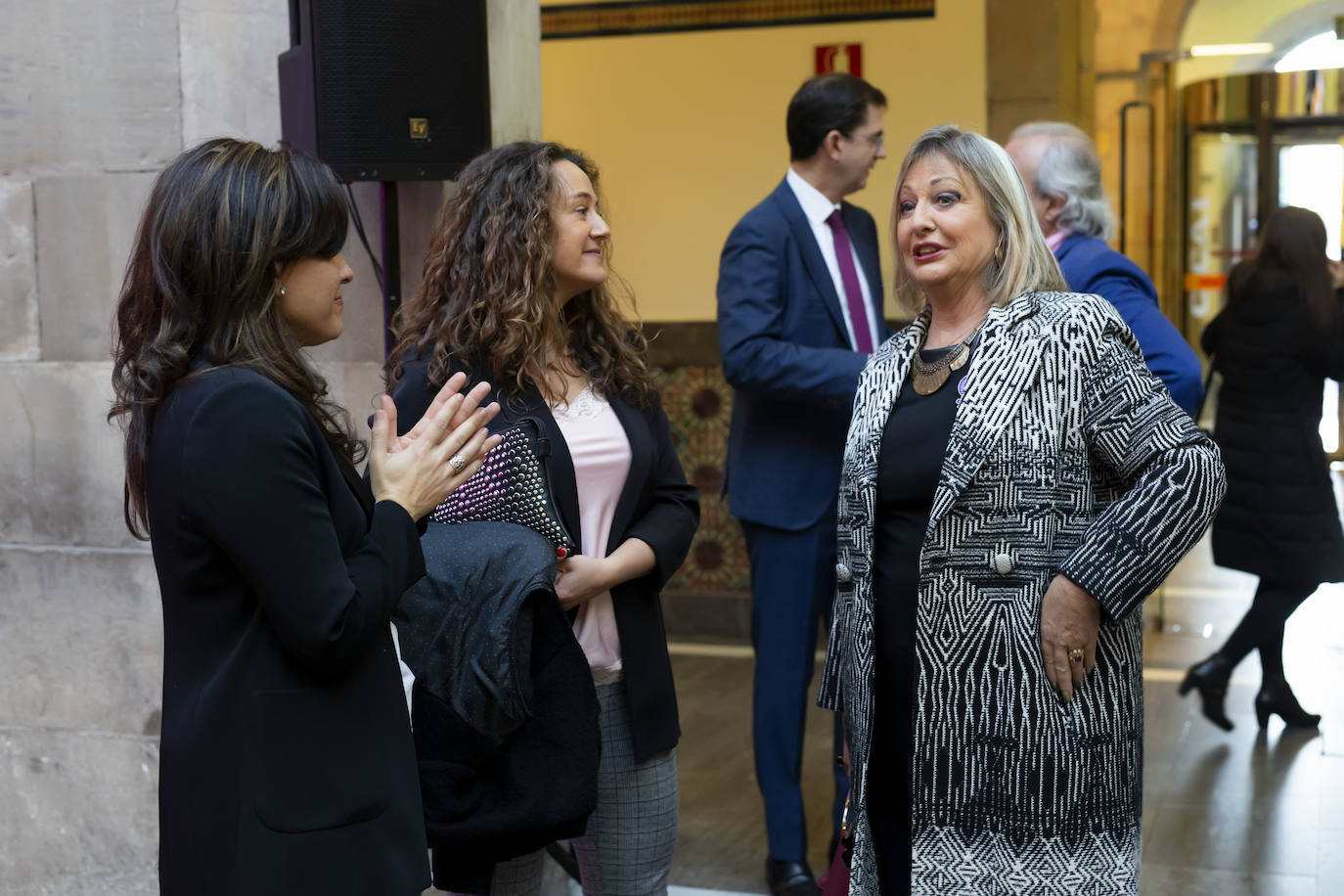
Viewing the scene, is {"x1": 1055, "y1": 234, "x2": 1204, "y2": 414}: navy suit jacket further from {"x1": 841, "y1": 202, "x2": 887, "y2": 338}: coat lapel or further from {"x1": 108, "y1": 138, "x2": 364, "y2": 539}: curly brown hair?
{"x1": 108, "y1": 138, "x2": 364, "y2": 539}: curly brown hair

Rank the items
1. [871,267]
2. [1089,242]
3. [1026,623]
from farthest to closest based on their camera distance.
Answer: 1. [871,267]
2. [1089,242]
3. [1026,623]

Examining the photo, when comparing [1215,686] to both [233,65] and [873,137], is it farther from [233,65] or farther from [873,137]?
[233,65]

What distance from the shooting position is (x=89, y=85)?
3393 mm

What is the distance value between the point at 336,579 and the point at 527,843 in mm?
675

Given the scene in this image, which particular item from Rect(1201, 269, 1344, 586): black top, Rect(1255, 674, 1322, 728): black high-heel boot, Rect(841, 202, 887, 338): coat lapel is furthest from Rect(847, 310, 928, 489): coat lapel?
Rect(1255, 674, 1322, 728): black high-heel boot

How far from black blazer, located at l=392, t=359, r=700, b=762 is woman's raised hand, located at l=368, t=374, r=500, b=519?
0.40 m

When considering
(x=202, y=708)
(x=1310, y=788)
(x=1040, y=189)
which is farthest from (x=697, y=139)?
(x=202, y=708)

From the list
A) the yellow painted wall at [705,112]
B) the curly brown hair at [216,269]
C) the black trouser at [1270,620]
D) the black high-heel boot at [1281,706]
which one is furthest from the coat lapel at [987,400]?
the yellow painted wall at [705,112]

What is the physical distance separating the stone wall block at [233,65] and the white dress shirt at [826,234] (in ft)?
4.05

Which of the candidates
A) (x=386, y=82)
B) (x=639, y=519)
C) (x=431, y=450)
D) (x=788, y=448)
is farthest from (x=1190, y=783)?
(x=431, y=450)

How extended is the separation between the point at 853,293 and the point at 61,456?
195 centimetres

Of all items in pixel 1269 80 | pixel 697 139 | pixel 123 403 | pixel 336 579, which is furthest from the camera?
pixel 1269 80

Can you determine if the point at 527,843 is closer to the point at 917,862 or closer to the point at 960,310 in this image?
the point at 917,862

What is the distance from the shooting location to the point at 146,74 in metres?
3.35
